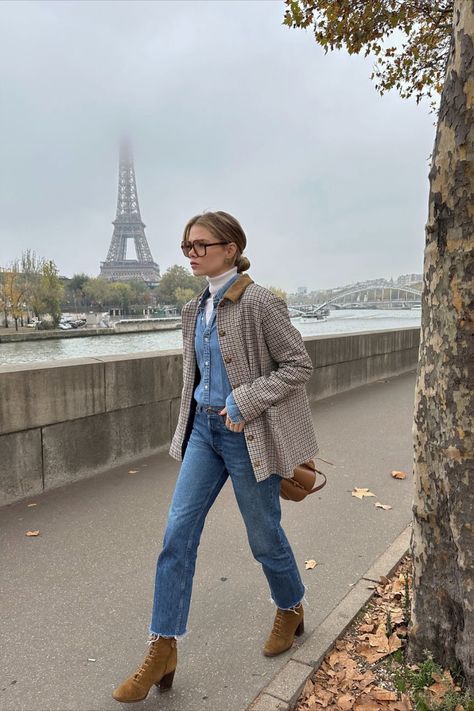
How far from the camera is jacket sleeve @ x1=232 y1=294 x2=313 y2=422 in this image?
2.15 metres

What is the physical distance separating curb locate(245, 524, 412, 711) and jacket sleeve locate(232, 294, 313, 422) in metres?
1.06

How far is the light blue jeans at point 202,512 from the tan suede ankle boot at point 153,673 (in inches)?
2.0

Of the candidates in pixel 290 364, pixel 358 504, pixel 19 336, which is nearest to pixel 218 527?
pixel 358 504

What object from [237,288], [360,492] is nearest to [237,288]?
[237,288]

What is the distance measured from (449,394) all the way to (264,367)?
27.9 inches

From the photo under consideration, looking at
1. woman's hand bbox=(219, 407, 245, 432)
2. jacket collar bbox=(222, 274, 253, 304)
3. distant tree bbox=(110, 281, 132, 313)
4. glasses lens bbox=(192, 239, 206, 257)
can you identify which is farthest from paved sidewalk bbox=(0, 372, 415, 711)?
distant tree bbox=(110, 281, 132, 313)

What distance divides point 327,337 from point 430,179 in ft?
23.7

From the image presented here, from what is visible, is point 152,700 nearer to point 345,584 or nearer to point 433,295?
point 345,584

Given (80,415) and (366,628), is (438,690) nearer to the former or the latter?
(366,628)

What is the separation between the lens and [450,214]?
6.40 ft

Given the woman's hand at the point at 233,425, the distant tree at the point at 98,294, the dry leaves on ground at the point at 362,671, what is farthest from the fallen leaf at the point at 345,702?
the distant tree at the point at 98,294

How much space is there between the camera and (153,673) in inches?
85.0

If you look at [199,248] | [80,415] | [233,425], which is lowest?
[80,415]

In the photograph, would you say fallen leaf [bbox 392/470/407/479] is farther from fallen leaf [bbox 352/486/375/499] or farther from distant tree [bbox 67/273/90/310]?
distant tree [bbox 67/273/90/310]
